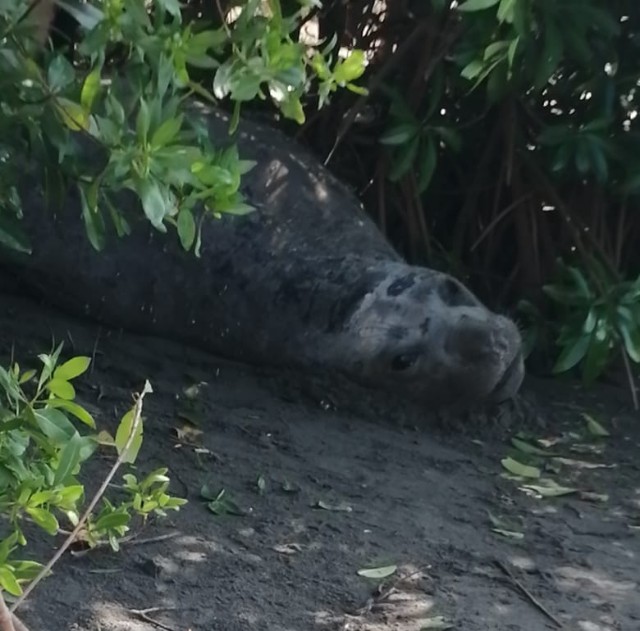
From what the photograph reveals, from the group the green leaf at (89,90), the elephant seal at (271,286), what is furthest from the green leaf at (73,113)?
the elephant seal at (271,286)

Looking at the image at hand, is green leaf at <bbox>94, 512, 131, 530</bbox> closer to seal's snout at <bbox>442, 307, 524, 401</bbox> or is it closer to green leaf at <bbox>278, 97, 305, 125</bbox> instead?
green leaf at <bbox>278, 97, 305, 125</bbox>

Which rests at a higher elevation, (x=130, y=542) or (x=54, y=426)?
(x=54, y=426)

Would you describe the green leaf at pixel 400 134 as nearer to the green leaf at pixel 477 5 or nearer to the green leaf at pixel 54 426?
the green leaf at pixel 477 5

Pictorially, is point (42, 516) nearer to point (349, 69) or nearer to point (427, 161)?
point (349, 69)

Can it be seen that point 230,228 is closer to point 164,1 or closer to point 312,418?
point 312,418

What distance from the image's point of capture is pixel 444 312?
383cm

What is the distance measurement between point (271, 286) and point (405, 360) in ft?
1.75

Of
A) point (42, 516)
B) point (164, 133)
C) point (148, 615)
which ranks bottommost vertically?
point (148, 615)

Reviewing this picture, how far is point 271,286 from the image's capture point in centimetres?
404

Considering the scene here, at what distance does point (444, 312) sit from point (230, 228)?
2.56ft

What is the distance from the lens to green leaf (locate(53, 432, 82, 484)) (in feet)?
6.16

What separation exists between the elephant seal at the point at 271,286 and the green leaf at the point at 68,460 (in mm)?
2056

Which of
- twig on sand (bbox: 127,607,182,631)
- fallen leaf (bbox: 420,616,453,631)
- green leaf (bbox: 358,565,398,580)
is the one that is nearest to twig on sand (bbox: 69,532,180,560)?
twig on sand (bbox: 127,607,182,631)

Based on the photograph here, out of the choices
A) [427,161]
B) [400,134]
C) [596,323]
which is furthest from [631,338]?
[400,134]
